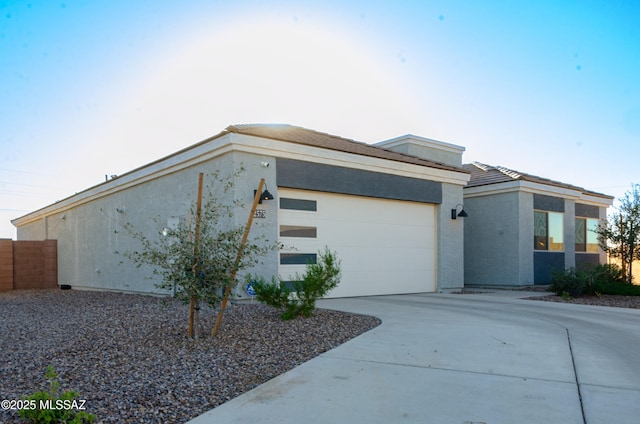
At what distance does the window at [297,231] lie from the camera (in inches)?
397

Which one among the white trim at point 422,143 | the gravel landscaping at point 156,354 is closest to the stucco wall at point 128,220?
the gravel landscaping at point 156,354

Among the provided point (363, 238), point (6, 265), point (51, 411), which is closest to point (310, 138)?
point (363, 238)

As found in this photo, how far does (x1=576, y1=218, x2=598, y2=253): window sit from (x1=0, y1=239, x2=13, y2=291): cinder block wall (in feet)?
70.8

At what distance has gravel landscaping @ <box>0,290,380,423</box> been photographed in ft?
12.5

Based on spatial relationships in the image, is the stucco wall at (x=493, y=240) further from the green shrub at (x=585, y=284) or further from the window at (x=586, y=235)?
the window at (x=586, y=235)

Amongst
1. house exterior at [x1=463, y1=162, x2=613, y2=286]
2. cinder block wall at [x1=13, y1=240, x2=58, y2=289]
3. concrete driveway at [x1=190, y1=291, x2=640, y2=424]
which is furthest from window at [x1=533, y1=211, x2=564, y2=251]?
cinder block wall at [x1=13, y1=240, x2=58, y2=289]

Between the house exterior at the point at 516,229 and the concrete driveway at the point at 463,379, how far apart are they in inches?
307

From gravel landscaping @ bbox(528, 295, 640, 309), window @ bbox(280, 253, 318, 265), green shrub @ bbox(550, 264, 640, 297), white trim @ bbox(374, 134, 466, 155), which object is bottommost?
gravel landscaping @ bbox(528, 295, 640, 309)

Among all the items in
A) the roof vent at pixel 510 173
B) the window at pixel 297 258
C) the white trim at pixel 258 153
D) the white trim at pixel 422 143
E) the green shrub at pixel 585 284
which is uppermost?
the white trim at pixel 422 143

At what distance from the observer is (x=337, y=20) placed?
10094mm

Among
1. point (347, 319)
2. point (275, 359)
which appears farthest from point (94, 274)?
point (275, 359)

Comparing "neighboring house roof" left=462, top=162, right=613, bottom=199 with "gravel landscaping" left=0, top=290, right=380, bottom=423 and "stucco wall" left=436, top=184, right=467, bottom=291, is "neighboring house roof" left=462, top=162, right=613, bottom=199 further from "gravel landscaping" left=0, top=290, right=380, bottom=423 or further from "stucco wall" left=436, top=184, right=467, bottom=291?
"gravel landscaping" left=0, top=290, right=380, bottom=423

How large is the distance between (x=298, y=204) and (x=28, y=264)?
1347cm

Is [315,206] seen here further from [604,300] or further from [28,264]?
[28,264]
